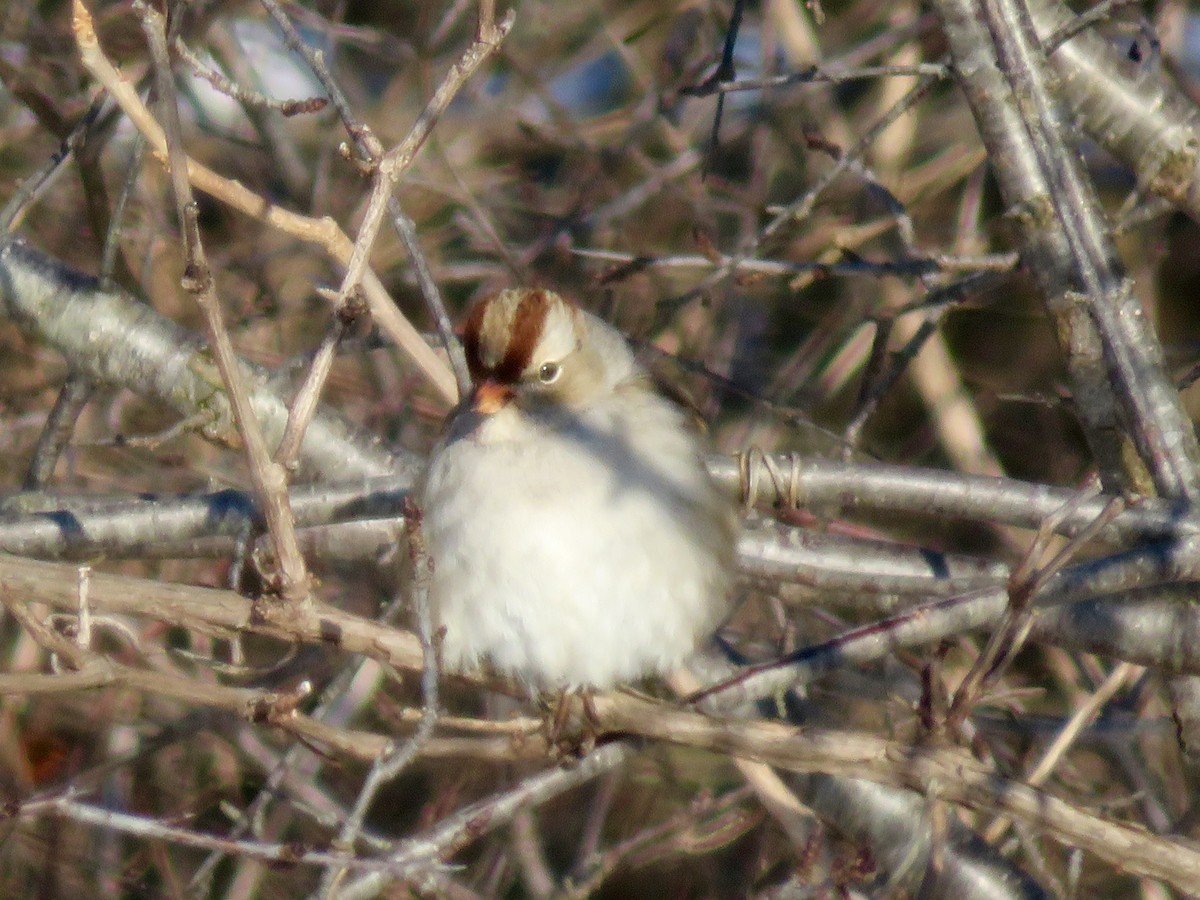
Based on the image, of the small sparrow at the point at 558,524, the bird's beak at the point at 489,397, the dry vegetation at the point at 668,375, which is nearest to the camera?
the dry vegetation at the point at 668,375

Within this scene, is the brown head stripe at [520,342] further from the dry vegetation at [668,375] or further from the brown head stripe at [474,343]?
the dry vegetation at [668,375]

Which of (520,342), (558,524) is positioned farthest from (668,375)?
(558,524)

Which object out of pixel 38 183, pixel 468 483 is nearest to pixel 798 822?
pixel 468 483

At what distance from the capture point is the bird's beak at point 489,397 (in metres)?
3.86

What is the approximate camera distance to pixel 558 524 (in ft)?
12.1

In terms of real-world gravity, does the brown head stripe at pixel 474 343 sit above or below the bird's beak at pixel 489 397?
above

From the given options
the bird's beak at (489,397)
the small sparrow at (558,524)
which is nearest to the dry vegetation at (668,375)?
the small sparrow at (558,524)

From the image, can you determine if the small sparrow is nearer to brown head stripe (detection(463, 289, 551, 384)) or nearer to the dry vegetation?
brown head stripe (detection(463, 289, 551, 384))

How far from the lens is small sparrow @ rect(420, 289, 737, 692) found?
3.70 m

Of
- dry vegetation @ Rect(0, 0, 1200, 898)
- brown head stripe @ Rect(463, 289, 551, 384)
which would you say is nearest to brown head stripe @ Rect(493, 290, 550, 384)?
brown head stripe @ Rect(463, 289, 551, 384)

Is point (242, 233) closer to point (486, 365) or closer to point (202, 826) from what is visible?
point (202, 826)

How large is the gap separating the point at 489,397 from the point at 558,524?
40 centimetres

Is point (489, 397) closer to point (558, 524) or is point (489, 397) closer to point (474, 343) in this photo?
point (474, 343)

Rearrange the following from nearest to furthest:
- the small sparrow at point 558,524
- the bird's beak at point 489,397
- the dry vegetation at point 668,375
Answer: the dry vegetation at point 668,375 < the small sparrow at point 558,524 < the bird's beak at point 489,397
